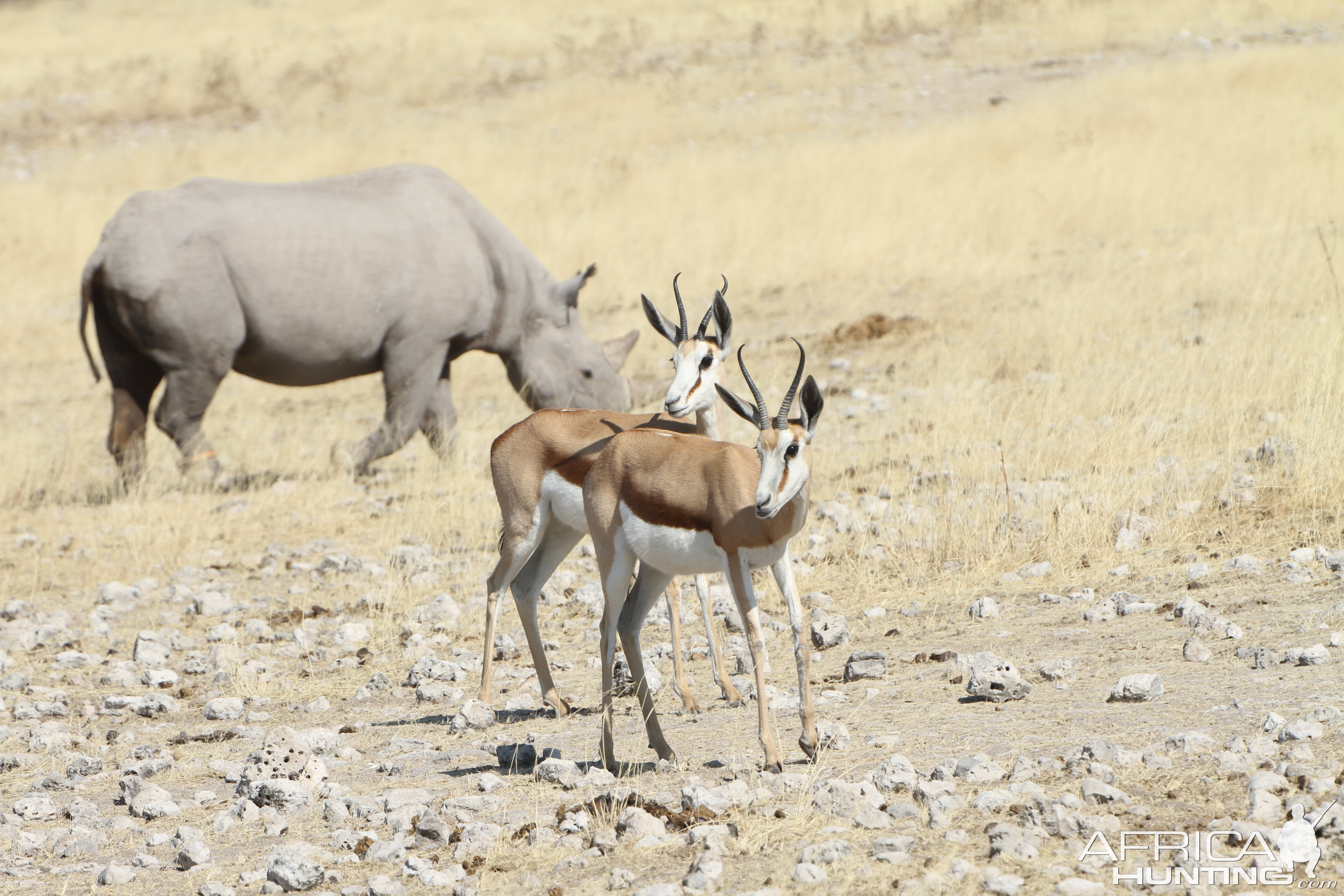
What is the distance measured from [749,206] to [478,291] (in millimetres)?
9509

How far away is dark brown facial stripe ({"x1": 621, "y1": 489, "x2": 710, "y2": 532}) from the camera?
537cm

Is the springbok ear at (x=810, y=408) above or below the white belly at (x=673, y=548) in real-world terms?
above

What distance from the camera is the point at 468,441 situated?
505 inches

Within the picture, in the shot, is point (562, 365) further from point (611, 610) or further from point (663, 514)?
point (663, 514)

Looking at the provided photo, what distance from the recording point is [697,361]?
662 centimetres

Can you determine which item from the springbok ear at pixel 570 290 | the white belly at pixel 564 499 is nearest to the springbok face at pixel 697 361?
the white belly at pixel 564 499

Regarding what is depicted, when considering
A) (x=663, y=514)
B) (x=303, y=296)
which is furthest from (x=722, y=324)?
(x=303, y=296)

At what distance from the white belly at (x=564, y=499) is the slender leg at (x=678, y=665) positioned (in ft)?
1.71

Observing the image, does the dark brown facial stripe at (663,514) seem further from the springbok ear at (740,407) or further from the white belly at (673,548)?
the springbok ear at (740,407)

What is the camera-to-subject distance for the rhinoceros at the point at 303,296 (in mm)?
11719

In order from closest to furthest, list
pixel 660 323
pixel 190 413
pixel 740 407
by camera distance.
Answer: pixel 740 407 < pixel 660 323 < pixel 190 413

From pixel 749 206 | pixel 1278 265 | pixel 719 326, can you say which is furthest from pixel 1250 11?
pixel 719 326

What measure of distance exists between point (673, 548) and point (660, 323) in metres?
1.83

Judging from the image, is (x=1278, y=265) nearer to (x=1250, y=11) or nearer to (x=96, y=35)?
(x=1250, y=11)
